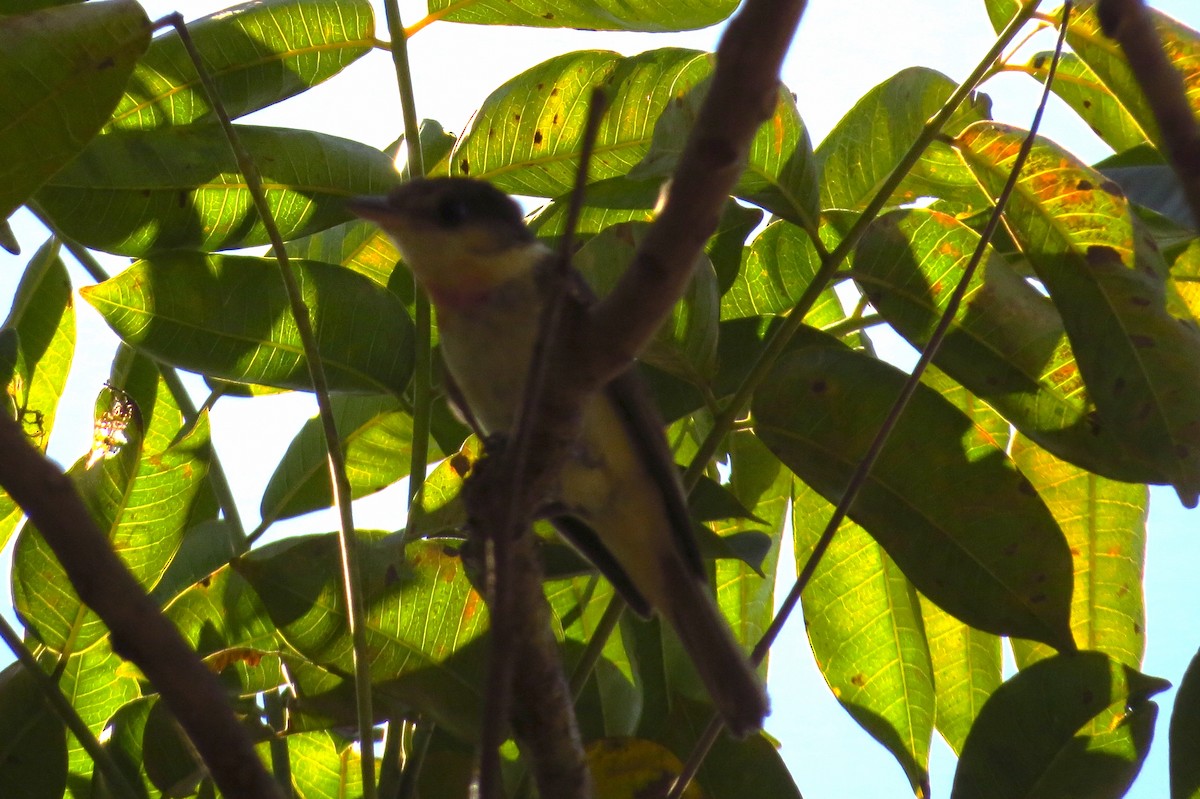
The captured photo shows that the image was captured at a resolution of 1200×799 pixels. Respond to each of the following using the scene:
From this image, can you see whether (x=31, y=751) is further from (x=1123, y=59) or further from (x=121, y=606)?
(x=1123, y=59)

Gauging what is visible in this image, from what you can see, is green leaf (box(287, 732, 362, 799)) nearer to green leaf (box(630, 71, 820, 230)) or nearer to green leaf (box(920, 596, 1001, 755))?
green leaf (box(920, 596, 1001, 755))

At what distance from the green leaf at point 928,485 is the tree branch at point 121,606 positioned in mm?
1285

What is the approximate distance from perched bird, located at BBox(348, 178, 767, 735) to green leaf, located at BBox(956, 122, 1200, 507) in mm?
825

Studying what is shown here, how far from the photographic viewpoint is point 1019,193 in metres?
2.53

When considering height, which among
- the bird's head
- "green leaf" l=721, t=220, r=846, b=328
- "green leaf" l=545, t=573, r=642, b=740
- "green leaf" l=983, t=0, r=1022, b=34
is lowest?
"green leaf" l=545, t=573, r=642, b=740

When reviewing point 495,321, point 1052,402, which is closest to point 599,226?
point 495,321

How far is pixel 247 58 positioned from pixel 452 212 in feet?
1.84

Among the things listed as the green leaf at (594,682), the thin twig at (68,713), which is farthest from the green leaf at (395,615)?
the thin twig at (68,713)

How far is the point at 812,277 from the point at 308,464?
4.37 feet

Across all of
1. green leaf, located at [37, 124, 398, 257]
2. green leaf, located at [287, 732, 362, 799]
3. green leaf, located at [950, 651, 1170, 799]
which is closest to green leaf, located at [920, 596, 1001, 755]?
green leaf, located at [950, 651, 1170, 799]

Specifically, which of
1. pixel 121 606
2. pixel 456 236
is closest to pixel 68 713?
pixel 121 606

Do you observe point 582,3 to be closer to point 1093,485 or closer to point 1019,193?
point 1019,193

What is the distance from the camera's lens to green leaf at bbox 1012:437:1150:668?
2795 mm

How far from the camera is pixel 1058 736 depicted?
2.49 meters
